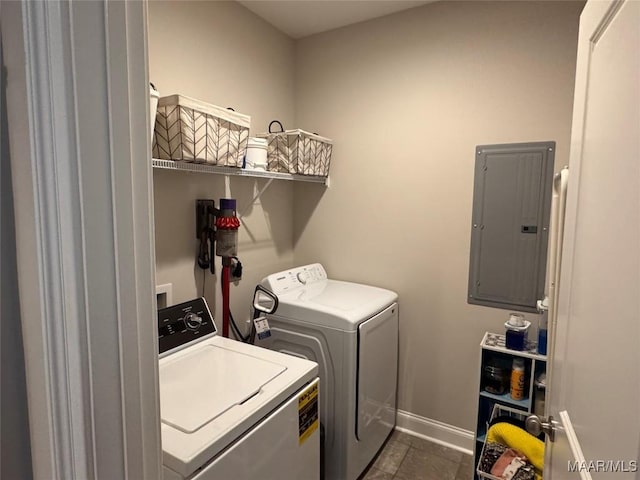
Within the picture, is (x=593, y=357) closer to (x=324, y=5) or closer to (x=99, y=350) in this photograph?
(x=99, y=350)

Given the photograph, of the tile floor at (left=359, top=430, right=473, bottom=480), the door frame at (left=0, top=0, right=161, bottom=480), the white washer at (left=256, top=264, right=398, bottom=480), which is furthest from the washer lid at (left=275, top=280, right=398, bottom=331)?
the door frame at (left=0, top=0, right=161, bottom=480)

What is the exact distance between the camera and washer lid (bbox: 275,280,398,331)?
5.90 feet

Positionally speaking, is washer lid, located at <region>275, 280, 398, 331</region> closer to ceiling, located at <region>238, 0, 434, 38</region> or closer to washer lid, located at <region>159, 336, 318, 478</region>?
washer lid, located at <region>159, 336, 318, 478</region>

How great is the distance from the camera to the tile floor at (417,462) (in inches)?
79.6

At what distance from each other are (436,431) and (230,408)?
1.67 m

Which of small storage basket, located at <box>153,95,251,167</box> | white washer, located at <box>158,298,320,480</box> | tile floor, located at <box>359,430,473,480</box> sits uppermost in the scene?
small storage basket, located at <box>153,95,251,167</box>

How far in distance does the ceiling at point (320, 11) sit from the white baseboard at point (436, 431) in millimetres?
2474

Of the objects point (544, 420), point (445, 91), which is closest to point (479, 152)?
point (445, 91)

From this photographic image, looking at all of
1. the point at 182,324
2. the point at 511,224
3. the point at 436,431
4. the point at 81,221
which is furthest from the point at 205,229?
the point at 436,431

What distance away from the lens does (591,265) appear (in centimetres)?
73

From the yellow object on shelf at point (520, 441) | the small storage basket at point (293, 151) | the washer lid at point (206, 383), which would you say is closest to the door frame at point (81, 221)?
the washer lid at point (206, 383)

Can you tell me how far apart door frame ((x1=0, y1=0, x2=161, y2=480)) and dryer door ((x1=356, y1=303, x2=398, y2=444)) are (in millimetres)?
1389

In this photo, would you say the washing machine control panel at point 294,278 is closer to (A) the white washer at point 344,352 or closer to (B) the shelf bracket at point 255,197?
(A) the white washer at point 344,352

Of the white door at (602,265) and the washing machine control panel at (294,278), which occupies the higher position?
the white door at (602,265)
